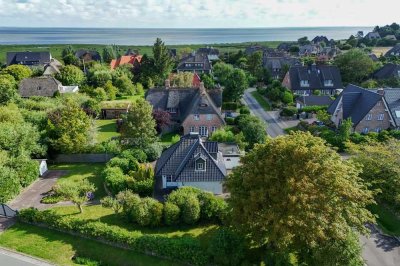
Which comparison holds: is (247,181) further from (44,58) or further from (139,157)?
(44,58)

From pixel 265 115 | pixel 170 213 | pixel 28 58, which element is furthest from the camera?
pixel 28 58

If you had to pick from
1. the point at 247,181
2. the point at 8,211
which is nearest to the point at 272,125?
the point at 247,181

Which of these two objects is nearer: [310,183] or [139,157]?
[310,183]

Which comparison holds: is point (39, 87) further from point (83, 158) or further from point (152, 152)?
point (152, 152)

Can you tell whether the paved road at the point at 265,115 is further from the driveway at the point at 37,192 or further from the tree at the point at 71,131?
the driveway at the point at 37,192

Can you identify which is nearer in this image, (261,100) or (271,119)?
(271,119)

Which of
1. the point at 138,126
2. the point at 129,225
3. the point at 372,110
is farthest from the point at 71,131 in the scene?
the point at 372,110
